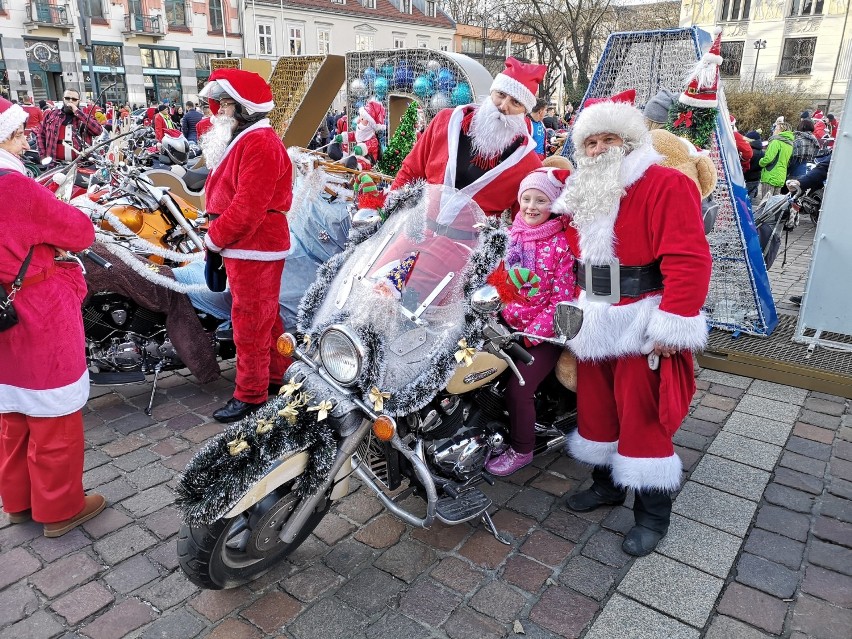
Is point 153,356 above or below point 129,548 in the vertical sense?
above

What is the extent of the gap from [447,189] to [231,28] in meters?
→ 39.9

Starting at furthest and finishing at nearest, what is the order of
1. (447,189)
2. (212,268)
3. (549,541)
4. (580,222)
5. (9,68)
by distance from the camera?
(9,68), (212,268), (549,541), (580,222), (447,189)

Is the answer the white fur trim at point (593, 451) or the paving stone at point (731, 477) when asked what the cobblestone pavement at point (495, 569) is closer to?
the paving stone at point (731, 477)

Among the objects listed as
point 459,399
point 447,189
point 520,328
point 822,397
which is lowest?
point 822,397

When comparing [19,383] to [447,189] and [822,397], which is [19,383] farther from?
[822,397]

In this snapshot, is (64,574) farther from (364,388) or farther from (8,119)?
(8,119)

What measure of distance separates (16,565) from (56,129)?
8.54m

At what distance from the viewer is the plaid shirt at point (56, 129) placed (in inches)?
359

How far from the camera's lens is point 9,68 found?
98.8 feet

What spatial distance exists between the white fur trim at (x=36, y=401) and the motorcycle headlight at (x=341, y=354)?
1.34 metres

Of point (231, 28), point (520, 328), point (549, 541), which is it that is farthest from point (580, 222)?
point (231, 28)

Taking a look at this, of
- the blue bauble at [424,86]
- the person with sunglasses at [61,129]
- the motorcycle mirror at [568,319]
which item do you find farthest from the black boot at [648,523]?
the person with sunglasses at [61,129]

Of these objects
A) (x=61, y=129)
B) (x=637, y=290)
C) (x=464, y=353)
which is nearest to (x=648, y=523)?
(x=637, y=290)

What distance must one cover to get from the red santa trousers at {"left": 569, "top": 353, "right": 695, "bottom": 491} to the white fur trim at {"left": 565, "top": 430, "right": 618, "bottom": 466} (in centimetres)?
4
